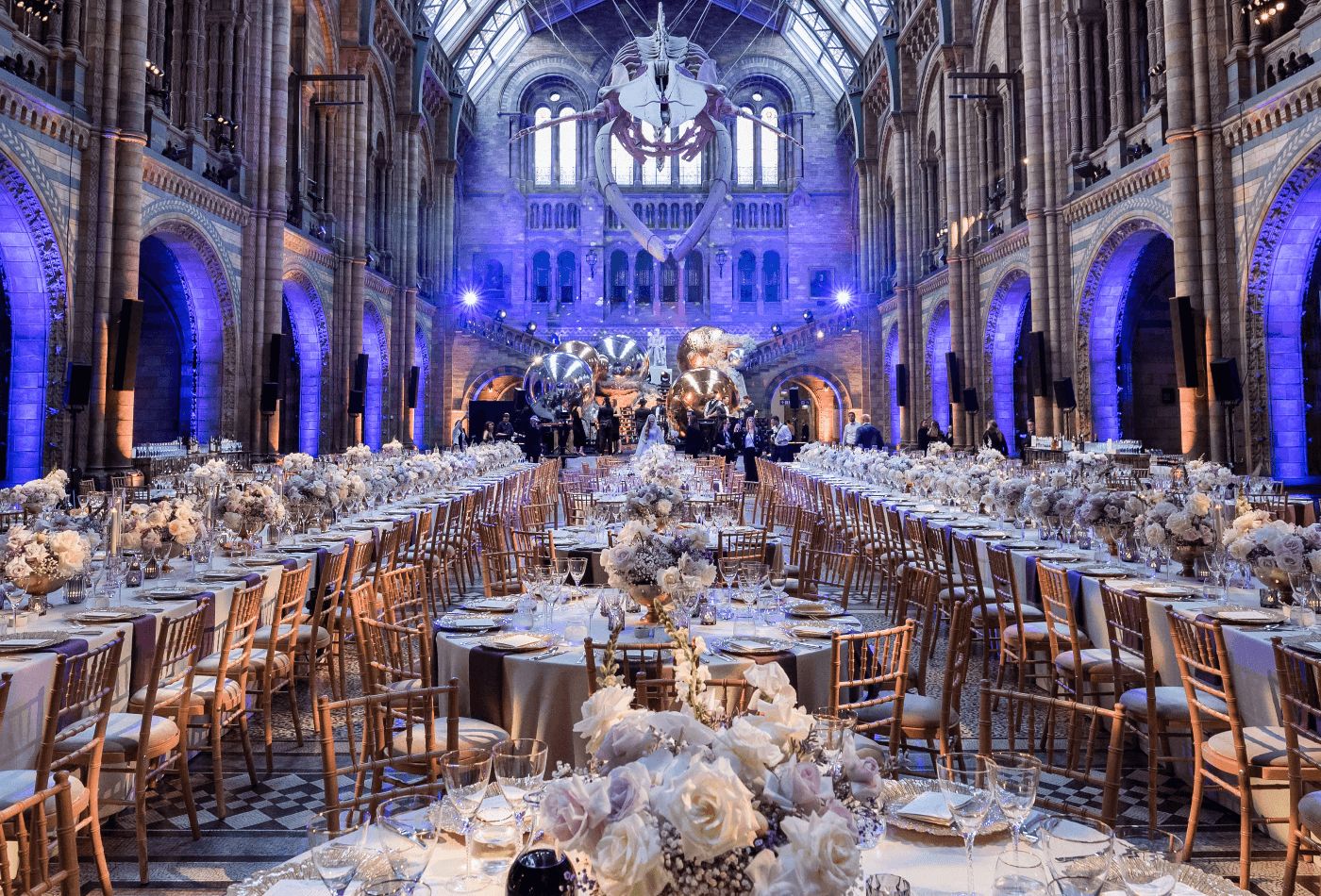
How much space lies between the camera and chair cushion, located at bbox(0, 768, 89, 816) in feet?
10.2

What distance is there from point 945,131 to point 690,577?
2215cm

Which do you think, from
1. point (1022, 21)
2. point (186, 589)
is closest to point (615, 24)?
point (1022, 21)

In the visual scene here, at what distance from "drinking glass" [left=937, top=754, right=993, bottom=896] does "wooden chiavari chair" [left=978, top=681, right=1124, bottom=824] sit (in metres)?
0.61

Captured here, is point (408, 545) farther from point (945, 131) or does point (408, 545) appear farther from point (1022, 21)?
point (945, 131)

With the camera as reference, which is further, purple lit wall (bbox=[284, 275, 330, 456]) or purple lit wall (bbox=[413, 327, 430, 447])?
purple lit wall (bbox=[413, 327, 430, 447])

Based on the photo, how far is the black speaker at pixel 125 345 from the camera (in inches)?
487

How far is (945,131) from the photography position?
23.1 m

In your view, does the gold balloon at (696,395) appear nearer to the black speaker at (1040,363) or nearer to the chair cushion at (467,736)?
the black speaker at (1040,363)

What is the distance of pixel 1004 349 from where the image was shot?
21.7 metres

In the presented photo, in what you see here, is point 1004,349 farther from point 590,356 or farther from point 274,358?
point 274,358

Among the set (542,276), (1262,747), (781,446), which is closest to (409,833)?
(1262,747)

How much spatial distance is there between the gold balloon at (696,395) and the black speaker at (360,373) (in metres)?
9.34

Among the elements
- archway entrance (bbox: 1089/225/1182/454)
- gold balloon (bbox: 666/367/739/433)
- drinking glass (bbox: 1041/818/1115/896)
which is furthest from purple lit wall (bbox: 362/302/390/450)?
drinking glass (bbox: 1041/818/1115/896)

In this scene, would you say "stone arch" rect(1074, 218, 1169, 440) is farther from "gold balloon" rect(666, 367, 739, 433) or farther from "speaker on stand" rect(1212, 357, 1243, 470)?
"gold balloon" rect(666, 367, 739, 433)
